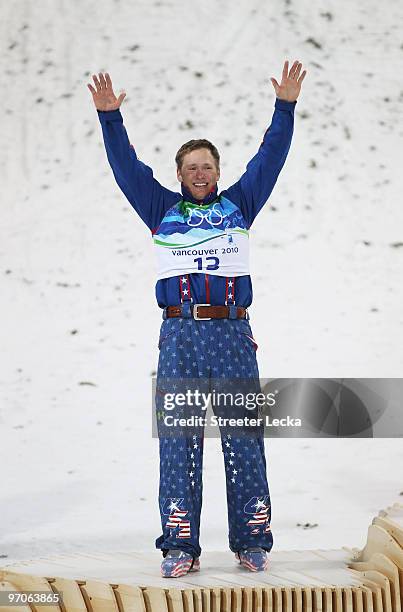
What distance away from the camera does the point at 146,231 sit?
521 centimetres

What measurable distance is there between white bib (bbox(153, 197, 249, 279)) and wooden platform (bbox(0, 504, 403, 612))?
650 mm

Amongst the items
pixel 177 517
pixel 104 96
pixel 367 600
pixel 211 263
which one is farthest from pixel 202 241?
pixel 367 600

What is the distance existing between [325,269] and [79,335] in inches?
52.4

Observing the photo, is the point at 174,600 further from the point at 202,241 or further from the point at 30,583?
the point at 202,241

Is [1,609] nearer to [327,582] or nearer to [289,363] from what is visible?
[327,582]

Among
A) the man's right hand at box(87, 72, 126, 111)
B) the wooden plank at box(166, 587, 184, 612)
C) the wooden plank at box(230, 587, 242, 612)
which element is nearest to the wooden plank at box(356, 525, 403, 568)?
the wooden plank at box(230, 587, 242, 612)

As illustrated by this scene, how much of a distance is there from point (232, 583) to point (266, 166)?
2.98 feet

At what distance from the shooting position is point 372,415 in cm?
462

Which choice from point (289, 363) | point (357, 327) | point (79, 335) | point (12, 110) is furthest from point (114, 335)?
point (12, 110)

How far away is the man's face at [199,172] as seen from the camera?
6.95ft

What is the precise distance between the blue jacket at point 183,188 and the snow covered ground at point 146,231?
1.91m

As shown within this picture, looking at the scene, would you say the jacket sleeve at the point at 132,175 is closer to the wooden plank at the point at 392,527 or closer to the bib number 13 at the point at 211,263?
the bib number 13 at the point at 211,263

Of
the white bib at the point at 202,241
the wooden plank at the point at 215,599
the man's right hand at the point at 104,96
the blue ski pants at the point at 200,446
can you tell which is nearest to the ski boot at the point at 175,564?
the blue ski pants at the point at 200,446

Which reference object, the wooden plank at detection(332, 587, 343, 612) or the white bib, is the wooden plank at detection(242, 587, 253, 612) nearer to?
the wooden plank at detection(332, 587, 343, 612)
